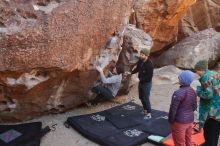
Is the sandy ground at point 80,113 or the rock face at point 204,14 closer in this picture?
the sandy ground at point 80,113

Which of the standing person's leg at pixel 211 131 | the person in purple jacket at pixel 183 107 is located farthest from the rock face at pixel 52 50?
the standing person's leg at pixel 211 131

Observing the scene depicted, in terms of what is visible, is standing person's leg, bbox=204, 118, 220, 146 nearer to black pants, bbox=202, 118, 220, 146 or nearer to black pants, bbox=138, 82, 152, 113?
black pants, bbox=202, 118, 220, 146

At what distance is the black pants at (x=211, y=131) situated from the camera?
18.2ft

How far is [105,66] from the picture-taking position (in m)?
7.73

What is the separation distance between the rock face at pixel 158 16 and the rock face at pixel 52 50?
107 inches

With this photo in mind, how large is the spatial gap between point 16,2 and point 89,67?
1915 millimetres

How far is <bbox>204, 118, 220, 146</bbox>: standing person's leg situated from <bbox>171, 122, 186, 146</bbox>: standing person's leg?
0.39 meters

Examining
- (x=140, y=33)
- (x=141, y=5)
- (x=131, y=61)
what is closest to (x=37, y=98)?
(x=131, y=61)

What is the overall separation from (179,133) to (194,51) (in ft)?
22.4

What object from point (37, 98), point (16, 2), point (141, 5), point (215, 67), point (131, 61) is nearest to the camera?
point (16, 2)

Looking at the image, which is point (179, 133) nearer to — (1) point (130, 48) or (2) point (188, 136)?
(2) point (188, 136)

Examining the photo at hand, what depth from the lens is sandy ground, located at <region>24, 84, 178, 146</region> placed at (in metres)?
6.65

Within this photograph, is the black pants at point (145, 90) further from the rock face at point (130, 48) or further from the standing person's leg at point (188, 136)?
the standing person's leg at point (188, 136)

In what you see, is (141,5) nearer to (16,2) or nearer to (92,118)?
(92,118)
